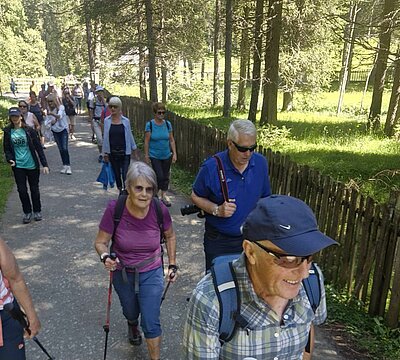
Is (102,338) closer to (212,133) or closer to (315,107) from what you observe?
(212,133)

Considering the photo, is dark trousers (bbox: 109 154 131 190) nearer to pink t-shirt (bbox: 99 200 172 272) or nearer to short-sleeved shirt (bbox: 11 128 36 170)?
short-sleeved shirt (bbox: 11 128 36 170)

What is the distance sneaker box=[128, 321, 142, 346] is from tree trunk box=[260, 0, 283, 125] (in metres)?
10.9

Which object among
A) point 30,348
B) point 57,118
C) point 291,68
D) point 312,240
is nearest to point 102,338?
point 30,348

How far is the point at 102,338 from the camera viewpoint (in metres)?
4.03

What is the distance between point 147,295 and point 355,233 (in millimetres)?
2560

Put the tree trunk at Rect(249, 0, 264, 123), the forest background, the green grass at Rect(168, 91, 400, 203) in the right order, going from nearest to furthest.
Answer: the green grass at Rect(168, 91, 400, 203)
the forest background
the tree trunk at Rect(249, 0, 264, 123)

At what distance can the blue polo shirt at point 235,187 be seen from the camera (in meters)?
3.38

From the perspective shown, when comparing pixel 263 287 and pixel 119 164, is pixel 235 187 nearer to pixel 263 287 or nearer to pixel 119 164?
pixel 263 287

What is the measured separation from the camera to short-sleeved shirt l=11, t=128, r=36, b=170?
6.41 meters

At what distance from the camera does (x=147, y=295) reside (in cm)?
326

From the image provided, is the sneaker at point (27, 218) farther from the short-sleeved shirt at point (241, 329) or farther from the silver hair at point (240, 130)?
the short-sleeved shirt at point (241, 329)

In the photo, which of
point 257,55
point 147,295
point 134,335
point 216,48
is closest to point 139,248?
point 147,295

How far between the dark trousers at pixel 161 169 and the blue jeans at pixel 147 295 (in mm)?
4033

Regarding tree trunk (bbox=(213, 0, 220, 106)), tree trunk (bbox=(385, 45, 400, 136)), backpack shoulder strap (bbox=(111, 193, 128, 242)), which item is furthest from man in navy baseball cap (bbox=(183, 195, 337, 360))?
tree trunk (bbox=(213, 0, 220, 106))
